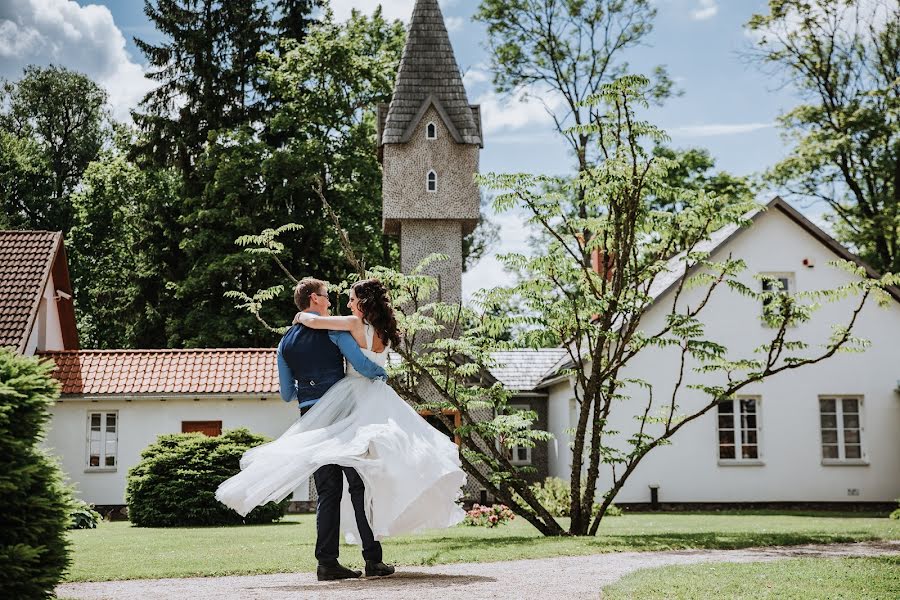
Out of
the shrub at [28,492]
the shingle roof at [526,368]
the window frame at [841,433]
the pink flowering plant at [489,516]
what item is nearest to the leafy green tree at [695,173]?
the shingle roof at [526,368]

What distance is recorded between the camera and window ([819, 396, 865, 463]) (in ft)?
80.8

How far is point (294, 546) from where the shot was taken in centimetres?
1215

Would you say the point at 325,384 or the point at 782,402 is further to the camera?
the point at 782,402

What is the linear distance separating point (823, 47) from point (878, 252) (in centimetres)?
646

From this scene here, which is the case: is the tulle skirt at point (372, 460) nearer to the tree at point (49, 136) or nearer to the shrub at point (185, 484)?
the shrub at point (185, 484)

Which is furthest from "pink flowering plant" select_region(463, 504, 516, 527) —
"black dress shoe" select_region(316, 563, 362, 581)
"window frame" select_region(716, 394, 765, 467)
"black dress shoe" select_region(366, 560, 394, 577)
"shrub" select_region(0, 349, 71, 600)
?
"shrub" select_region(0, 349, 71, 600)

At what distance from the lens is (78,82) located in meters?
45.6

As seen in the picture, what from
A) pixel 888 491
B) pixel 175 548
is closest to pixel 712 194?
pixel 175 548

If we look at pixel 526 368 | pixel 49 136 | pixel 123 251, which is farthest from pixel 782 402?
pixel 49 136

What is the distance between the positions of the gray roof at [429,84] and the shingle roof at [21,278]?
1023 cm

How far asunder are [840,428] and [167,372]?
16528 millimetres

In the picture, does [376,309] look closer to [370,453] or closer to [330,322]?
[330,322]

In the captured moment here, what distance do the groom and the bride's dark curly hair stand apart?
0.86ft

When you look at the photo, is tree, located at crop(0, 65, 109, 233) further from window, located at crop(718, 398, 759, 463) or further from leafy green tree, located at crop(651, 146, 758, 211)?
window, located at crop(718, 398, 759, 463)
